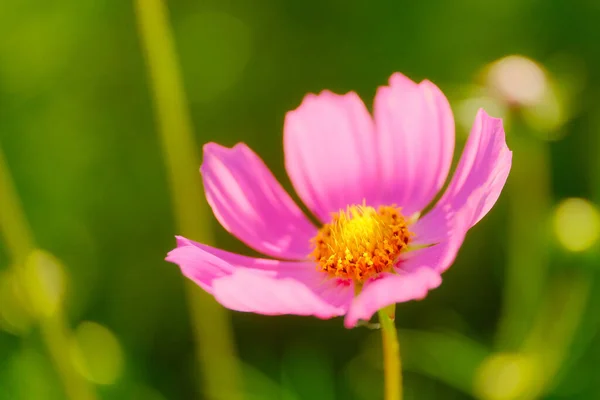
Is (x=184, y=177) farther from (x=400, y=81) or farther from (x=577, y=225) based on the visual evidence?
(x=577, y=225)

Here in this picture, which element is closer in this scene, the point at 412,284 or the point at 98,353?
the point at 412,284

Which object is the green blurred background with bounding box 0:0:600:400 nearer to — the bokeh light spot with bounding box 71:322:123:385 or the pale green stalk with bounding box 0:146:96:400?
the bokeh light spot with bounding box 71:322:123:385

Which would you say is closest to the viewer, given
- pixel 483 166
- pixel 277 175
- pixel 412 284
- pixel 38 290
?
pixel 412 284

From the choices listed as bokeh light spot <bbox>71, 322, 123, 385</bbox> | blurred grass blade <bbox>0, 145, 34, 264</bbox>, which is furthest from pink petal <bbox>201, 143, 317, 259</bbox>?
bokeh light spot <bbox>71, 322, 123, 385</bbox>

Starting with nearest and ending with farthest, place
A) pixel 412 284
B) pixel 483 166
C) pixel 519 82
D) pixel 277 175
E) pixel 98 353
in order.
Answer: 1. pixel 412 284
2. pixel 483 166
3. pixel 519 82
4. pixel 98 353
5. pixel 277 175

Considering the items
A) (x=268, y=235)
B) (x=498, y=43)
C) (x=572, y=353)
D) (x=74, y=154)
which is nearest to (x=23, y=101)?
(x=74, y=154)

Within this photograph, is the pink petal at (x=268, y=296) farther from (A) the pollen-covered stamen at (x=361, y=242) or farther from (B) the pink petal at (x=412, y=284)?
(A) the pollen-covered stamen at (x=361, y=242)

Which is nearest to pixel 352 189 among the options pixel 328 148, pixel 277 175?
pixel 328 148

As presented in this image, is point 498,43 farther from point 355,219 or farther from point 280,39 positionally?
point 355,219

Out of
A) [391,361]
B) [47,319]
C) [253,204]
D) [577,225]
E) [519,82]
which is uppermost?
[519,82]
